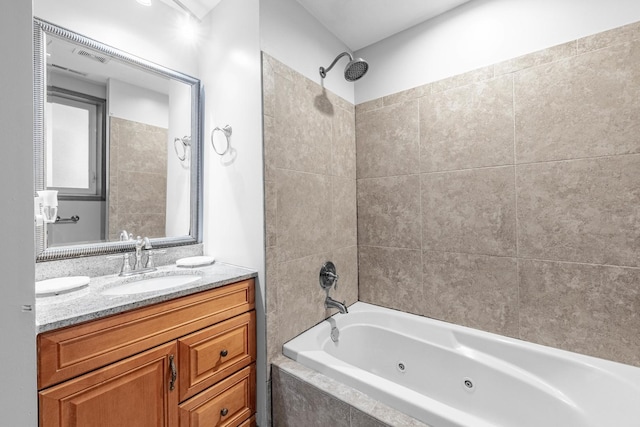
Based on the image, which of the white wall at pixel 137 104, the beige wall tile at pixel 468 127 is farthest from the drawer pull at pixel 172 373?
the beige wall tile at pixel 468 127

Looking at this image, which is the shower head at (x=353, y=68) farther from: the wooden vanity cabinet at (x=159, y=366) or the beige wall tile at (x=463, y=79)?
the wooden vanity cabinet at (x=159, y=366)

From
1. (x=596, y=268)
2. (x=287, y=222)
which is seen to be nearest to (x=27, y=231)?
(x=287, y=222)

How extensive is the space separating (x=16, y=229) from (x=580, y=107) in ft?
7.06

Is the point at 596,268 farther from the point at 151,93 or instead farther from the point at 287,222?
the point at 151,93

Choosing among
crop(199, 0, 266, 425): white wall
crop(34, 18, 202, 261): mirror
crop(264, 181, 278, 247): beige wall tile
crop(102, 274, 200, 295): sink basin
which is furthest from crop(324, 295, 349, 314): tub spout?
crop(34, 18, 202, 261): mirror

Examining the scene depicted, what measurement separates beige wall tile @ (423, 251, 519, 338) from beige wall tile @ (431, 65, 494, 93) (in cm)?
108

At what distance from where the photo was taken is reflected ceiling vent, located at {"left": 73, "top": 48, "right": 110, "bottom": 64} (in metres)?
1.39

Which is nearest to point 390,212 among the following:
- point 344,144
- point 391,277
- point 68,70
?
point 391,277

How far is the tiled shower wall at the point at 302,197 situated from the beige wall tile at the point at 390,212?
0.12 m

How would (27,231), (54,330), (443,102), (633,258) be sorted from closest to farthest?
(27,231), (54,330), (633,258), (443,102)

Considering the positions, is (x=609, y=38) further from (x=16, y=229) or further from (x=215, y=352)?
(x=215, y=352)

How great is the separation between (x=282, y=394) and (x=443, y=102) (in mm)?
1978

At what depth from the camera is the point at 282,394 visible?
1.46 metres

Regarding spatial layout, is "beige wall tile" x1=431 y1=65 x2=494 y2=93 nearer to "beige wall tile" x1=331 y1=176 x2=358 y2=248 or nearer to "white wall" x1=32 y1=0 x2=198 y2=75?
"beige wall tile" x1=331 y1=176 x2=358 y2=248
